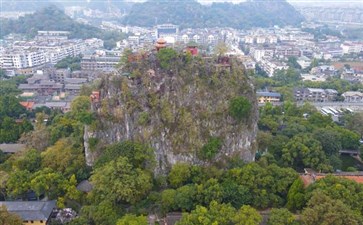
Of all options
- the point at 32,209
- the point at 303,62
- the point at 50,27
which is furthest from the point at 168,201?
the point at 50,27

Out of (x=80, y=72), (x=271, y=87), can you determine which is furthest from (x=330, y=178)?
(x=80, y=72)

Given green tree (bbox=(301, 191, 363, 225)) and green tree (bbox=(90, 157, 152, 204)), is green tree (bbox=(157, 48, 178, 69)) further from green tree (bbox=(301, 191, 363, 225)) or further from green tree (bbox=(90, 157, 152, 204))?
green tree (bbox=(301, 191, 363, 225))

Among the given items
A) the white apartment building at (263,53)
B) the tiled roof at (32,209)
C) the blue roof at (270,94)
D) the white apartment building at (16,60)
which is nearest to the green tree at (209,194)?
the tiled roof at (32,209)

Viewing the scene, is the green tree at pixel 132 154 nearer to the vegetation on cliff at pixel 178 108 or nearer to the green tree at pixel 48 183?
the vegetation on cliff at pixel 178 108

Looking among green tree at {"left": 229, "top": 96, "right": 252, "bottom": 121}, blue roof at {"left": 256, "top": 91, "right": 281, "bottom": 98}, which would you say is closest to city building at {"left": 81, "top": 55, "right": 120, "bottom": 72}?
blue roof at {"left": 256, "top": 91, "right": 281, "bottom": 98}

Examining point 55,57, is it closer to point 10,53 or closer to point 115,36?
point 10,53

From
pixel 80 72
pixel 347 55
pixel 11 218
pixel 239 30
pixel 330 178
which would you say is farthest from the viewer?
pixel 239 30
